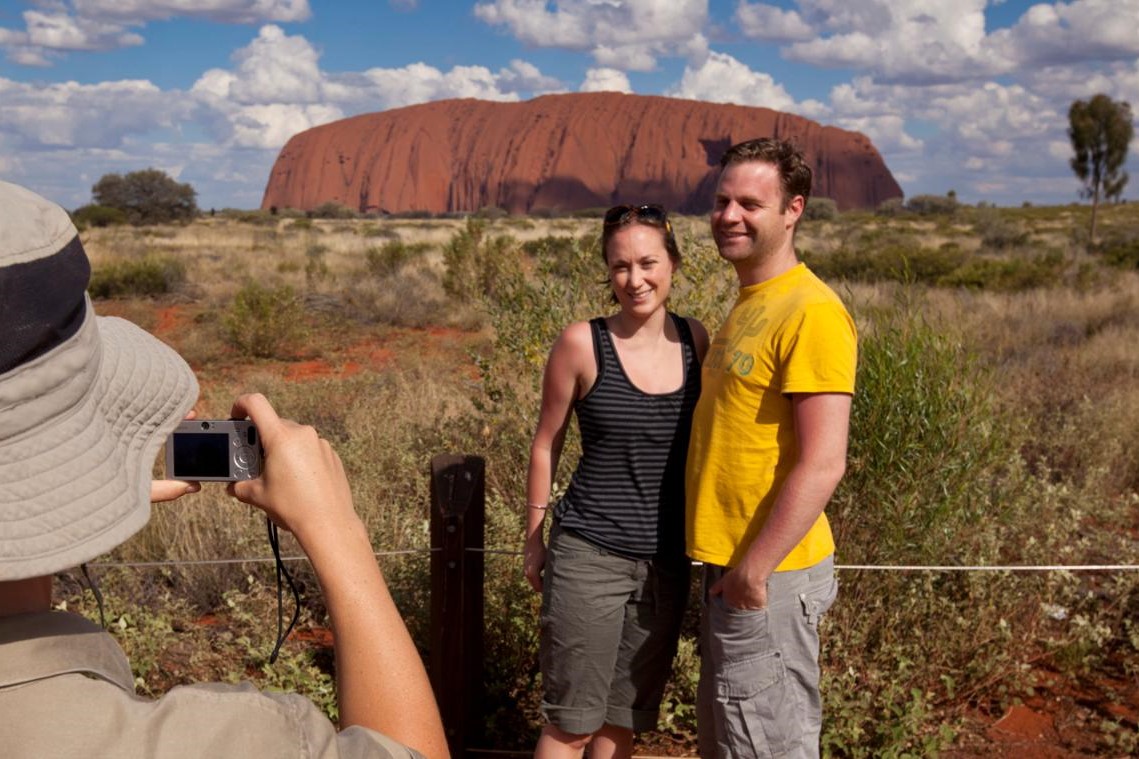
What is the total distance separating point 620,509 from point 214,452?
4.38 ft

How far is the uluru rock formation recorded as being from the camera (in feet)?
299

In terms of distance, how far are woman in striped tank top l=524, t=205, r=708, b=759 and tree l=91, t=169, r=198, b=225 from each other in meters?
43.2

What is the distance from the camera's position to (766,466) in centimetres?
226

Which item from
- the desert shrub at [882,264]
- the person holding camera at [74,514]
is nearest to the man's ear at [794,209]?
the person holding camera at [74,514]

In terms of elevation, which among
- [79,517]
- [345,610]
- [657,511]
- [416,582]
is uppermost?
[79,517]

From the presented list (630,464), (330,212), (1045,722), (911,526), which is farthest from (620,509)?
(330,212)

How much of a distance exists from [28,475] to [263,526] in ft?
13.5

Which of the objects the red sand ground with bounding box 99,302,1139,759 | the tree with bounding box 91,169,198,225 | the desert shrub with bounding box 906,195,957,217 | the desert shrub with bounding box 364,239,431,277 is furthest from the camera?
the desert shrub with bounding box 906,195,957,217

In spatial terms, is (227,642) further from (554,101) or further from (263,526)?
(554,101)

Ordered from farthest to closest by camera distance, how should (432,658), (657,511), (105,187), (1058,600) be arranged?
(105,187) → (1058,600) → (432,658) → (657,511)

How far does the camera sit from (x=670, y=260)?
2621mm

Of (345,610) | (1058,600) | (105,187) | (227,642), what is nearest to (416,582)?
(227,642)

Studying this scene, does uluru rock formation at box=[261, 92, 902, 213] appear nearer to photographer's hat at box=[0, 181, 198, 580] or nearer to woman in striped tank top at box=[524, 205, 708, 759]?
woman in striped tank top at box=[524, 205, 708, 759]

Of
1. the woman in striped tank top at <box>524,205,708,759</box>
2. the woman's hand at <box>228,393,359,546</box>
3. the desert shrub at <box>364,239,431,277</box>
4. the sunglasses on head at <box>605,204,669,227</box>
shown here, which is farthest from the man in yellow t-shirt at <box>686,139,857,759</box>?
the desert shrub at <box>364,239,431,277</box>
